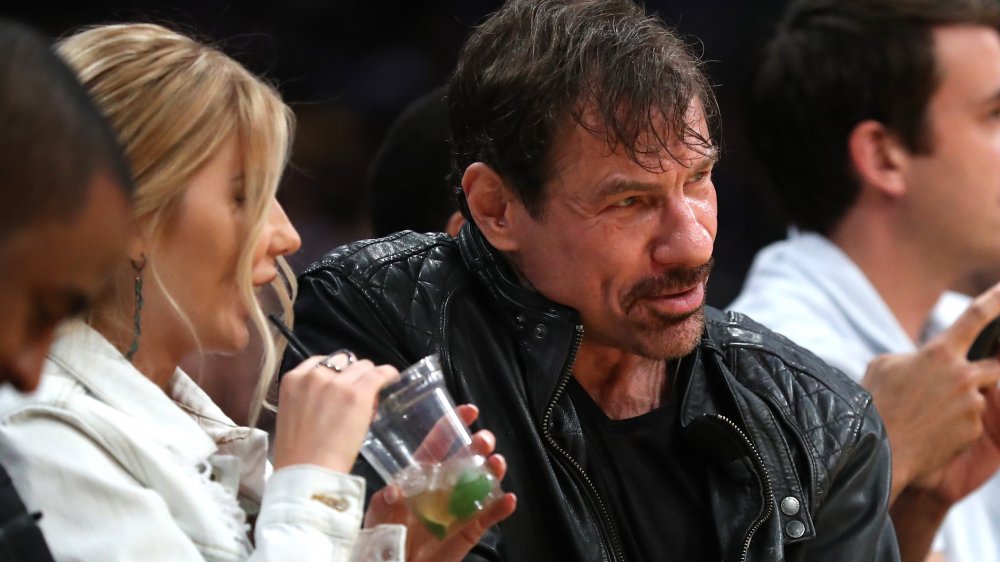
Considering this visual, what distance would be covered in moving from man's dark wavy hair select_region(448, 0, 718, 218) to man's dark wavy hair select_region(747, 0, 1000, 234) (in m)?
1.33

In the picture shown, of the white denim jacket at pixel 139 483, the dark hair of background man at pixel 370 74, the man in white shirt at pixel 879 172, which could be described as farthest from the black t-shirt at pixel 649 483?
the dark hair of background man at pixel 370 74

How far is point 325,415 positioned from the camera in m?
1.65

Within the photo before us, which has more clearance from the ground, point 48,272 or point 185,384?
point 48,272

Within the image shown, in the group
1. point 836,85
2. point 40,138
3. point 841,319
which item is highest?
point 40,138

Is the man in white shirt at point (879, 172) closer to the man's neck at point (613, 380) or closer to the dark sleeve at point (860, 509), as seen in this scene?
the dark sleeve at point (860, 509)

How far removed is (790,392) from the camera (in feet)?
7.32

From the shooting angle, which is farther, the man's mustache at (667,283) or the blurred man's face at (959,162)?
the blurred man's face at (959,162)

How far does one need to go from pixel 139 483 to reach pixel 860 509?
1145 millimetres

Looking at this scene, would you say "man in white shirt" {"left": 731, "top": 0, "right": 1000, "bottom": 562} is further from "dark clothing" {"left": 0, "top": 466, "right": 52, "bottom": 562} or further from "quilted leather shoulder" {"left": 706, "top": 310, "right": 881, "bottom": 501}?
"dark clothing" {"left": 0, "top": 466, "right": 52, "bottom": 562}

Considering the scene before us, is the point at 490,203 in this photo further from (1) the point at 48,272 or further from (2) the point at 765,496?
(1) the point at 48,272

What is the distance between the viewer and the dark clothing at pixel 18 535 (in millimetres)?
1510

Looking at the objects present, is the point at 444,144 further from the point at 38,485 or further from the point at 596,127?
the point at 38,485

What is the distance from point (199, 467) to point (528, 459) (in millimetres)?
529

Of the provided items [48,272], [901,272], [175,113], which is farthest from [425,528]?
[901,272]
